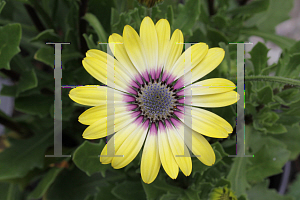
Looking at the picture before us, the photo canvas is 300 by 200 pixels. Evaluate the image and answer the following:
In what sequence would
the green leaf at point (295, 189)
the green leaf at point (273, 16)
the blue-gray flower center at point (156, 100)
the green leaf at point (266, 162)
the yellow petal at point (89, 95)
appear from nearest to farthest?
1. the yellow petal at point (89, 95)
2. the blue-gray flower center at point (156, 100)
3. the green leaf at point (266, 162)
4. the green leaf at point (273, 16)
5. the green leaf at point (295, 189)

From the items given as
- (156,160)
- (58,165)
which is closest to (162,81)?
(156,160)

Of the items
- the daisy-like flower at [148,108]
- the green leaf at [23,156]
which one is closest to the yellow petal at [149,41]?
the daisy-like flower at [148,108]

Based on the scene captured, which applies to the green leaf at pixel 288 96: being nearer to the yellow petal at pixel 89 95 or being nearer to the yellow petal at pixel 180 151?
the yellow petal at pixel 180 151

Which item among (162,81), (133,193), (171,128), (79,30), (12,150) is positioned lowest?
(133,193)

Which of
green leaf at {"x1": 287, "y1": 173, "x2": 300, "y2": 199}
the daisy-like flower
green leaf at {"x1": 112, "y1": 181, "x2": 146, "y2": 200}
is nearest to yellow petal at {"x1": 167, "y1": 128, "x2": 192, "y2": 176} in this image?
the daisy-like flower

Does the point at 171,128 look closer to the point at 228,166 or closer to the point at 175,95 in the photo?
the point at 175,95

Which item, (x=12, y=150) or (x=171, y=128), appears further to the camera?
(x=12, y=150)

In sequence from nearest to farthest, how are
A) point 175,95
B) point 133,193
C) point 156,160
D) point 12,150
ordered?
point 156,160 → point 175,95 → point 133,193 → point 12,150
